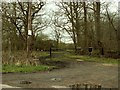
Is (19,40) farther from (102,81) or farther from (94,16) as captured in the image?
(102,81)

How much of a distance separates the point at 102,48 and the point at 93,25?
2872 millimetres

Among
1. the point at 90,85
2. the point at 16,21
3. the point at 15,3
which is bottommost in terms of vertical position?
the point at 90,85

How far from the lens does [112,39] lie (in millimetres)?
22844

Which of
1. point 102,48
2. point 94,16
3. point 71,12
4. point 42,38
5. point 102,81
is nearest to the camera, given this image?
point 102,81

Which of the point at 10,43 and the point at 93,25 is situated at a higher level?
the point at 93,25

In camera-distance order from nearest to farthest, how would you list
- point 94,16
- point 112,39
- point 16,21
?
point 112,39, point 94,16, point 16,21

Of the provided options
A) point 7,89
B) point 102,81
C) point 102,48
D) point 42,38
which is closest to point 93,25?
point 102,48

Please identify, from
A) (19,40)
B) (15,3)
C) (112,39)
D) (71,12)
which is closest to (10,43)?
(19,40)

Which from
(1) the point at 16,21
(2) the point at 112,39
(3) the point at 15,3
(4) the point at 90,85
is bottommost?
(4) the point at 90,85

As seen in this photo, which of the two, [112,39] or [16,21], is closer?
[112,39]

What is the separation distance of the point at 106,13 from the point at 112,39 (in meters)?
3.37

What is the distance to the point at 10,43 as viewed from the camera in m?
27.9

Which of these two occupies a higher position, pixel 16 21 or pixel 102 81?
pixel 16 21

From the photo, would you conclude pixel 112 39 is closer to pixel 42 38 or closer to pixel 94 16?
pixel 94 16
